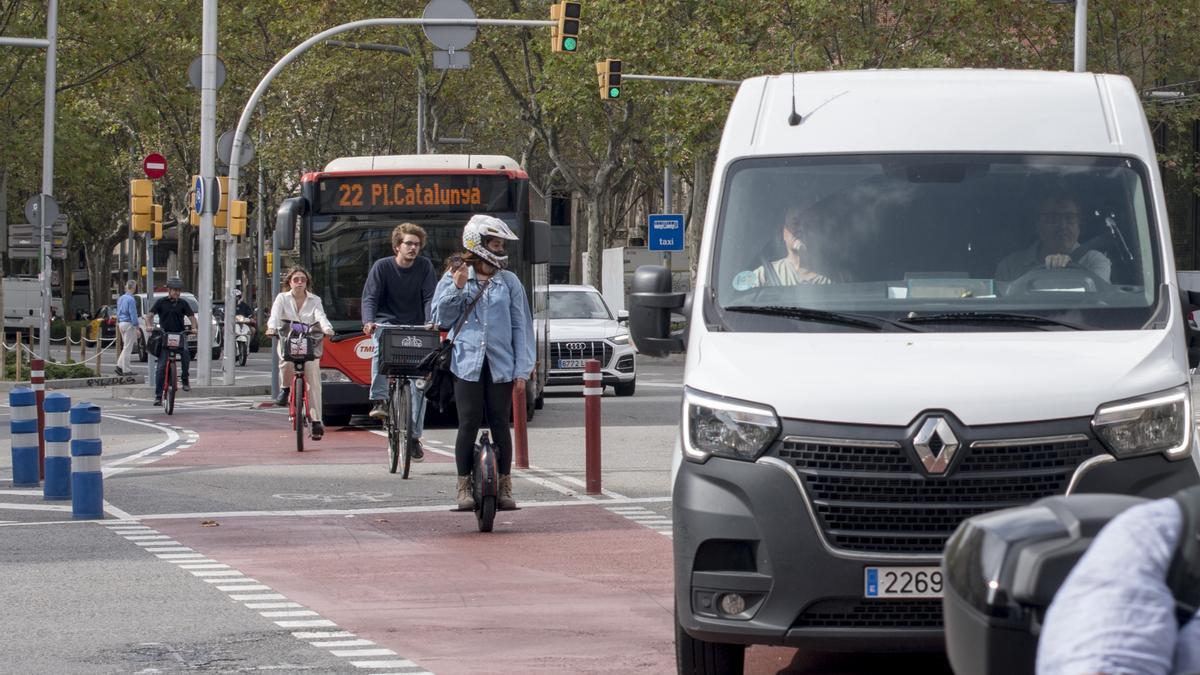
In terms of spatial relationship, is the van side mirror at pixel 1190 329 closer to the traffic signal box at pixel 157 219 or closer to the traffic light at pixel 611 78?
the traffic signal box at pixel 157 219

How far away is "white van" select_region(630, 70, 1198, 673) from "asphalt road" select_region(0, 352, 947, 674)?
136 cm

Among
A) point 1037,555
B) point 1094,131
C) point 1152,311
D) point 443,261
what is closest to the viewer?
point 1037,555

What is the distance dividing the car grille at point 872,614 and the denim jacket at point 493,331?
5531 mm

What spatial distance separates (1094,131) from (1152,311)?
0.81 meters

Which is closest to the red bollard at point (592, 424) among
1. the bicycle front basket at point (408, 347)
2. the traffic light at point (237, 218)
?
the bicycle front basket at point (408, 347)

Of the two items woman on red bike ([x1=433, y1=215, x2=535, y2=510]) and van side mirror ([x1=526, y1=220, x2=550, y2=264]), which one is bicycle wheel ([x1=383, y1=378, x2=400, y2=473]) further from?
van side mirror ([x1=526, y1=220, x2=550, y2=264])

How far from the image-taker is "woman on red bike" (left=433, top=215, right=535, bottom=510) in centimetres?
1141

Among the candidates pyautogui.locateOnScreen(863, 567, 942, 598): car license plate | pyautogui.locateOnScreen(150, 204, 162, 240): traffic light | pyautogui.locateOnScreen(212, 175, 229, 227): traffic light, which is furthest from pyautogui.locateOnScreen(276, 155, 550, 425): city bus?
pyautogui.locateOnScreen(863, 567, 942, 598): car license plate

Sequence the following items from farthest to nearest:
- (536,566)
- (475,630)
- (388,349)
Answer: (388,349) → (536,566) → (475,630)

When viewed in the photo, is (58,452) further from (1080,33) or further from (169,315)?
(1080,33)

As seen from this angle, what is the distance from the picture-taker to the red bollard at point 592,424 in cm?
1345

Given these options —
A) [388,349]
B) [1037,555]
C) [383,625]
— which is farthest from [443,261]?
[1037,555]

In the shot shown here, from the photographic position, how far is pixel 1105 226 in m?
7.20

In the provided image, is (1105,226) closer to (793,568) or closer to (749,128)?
(749,128)
